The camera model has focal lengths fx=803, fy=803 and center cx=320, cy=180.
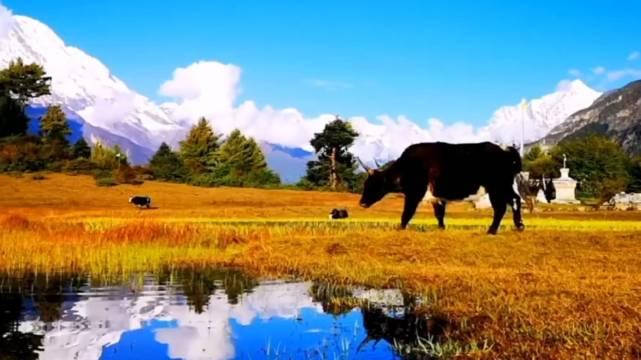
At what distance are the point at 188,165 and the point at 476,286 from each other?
81723 mm

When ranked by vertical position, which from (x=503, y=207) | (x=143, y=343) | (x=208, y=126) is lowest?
(x=143, y=343)

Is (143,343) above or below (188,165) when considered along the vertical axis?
below

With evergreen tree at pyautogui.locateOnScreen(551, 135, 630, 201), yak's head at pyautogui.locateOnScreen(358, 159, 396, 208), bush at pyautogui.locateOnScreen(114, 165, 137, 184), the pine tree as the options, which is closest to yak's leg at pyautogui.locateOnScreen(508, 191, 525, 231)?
yak's head at pyautogui.locateOnScreen(358, 159, 396, 208)

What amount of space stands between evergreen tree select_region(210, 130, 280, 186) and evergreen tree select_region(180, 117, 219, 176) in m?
1.96

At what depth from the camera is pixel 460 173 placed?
24672 mm

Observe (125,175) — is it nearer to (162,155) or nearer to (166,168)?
(166,168)

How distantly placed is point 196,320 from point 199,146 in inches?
3380

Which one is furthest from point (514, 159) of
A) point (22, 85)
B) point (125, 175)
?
point (22, 85)

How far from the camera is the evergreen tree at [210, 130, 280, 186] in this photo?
87188 millimetres

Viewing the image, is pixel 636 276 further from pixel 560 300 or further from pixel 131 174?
pixel 131 174

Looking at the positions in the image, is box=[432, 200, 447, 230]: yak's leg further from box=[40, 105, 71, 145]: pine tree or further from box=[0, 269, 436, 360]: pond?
box=[40, 105, 71, 145]: pine tree

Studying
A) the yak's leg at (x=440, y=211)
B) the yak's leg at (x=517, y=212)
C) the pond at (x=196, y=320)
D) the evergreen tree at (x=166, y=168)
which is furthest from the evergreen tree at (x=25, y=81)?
the pond at (x=196, y=320)

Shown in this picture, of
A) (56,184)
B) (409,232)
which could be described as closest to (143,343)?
(409,232)

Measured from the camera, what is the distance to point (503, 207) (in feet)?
79.5
